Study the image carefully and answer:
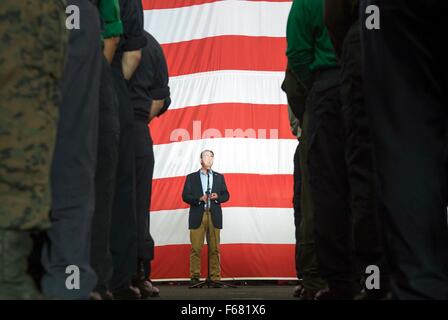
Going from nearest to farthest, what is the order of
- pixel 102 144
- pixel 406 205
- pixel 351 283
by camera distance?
pixel 406 205, pixel 102 144, pixel 351 283

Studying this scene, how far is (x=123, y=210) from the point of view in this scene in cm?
219

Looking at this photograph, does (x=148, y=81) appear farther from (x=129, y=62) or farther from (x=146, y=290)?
(x=146, y=290)

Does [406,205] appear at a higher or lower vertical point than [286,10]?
lower

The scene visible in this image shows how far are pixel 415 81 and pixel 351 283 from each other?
103 cm

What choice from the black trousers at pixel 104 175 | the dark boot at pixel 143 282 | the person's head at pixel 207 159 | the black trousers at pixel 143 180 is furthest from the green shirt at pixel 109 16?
the person's head at pixel 207 159

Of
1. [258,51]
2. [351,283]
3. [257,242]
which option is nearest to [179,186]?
[257,242]

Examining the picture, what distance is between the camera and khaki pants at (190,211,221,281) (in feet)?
19.7

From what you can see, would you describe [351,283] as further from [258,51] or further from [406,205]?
[258,51]

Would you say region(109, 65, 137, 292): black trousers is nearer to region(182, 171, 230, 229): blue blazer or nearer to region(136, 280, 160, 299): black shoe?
region(136, 280, 160, 299): black shoe

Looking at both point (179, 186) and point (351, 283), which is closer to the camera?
point (351, 283)

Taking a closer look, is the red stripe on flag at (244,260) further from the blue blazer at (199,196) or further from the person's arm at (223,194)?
the person's arm at (223,194)

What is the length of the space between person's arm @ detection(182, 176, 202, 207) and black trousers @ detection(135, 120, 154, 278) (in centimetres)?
293

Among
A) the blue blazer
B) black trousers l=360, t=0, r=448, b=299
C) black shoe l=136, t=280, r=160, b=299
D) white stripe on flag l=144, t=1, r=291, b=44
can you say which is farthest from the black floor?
white stripe on flag l=144, t=1, r=291, b=44

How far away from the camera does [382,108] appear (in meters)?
1.20
